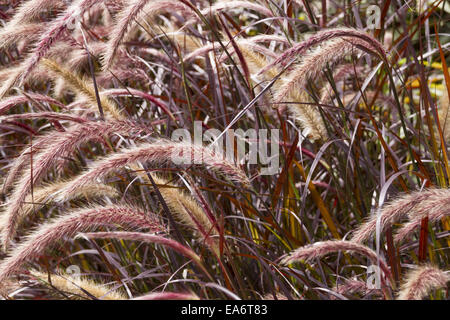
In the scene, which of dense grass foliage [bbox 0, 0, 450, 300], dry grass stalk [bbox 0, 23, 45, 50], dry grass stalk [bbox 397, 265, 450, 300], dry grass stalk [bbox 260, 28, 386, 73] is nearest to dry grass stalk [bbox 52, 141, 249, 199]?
dense grass foliage [bbox 0, 0, 450, 300]

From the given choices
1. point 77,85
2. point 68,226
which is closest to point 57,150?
point 68,226

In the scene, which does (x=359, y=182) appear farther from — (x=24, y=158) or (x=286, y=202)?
(x=24, y=158)

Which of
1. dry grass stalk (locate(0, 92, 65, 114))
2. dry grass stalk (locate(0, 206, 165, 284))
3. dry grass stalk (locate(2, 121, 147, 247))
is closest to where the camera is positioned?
dry grass stalk (locate(0, 206, 165, 284))

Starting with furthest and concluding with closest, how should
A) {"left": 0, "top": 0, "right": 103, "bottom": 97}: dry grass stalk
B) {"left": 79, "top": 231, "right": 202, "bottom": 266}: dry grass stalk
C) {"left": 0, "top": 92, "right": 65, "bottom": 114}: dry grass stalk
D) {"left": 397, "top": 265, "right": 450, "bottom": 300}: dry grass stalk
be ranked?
1. {"left": 0, "top": 92, "right": 65, "bottom": 114}: dry grass stalk
2. {"left": 0, "top": 0, "right": 103, "bottom": 97}: dry grass stalk
3. {"left": 79, "top": 231, "right": 202, "bottom": 266}: dry grass stalk
4. {"left": 397, "top": 265, "right": 450, "bottom": 300}: dry grass stalk

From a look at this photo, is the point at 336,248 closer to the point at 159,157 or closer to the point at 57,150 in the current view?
the point at 159,157

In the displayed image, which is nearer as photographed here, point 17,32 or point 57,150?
point 57,150

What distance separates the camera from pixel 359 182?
209cm

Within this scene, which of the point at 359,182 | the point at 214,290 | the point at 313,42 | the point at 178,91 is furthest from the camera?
the point at 178,91

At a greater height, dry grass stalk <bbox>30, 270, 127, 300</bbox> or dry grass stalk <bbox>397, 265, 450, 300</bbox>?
dry grass stalk <bbox>397, 265, 450, 300</bbox>

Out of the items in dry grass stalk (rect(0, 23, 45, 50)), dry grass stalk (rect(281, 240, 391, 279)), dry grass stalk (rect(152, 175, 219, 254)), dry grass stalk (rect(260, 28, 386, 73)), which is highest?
dry grass stalk (rect(260, 28, 386, 73))

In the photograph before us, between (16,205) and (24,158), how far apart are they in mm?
329

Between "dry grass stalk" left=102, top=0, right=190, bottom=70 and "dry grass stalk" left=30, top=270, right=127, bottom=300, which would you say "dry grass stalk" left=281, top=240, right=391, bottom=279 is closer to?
"dry grass stalk" left=30, top=270, right=127, bottom=300

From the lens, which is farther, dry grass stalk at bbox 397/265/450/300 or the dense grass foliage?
the dense grass foliage
